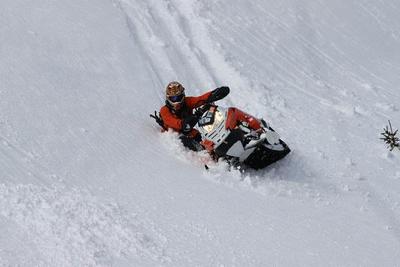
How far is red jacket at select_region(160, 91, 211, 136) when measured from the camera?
947cm

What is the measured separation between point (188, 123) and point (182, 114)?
265mm

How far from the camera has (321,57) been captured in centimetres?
1374

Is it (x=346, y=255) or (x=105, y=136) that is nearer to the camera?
(x=346, y=255)

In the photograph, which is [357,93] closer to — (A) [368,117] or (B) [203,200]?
(A) [368,117]

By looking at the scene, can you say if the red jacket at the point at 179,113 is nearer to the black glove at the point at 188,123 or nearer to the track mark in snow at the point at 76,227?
the black glove at the point at 188,123

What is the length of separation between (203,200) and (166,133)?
187cm

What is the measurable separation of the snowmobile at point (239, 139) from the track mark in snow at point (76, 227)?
1.98 metres

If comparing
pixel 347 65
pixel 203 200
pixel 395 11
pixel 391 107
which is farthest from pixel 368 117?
pixel 395 11

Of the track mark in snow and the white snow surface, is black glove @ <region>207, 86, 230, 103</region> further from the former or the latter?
the track mark in snow

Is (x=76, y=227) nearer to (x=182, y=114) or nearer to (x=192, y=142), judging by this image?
(x=192, y=142)

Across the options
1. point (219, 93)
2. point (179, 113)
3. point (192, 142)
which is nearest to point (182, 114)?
point (179, 113)

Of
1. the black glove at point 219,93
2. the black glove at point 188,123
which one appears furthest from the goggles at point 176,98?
the black glove at point 219,93

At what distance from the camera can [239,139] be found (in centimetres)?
870

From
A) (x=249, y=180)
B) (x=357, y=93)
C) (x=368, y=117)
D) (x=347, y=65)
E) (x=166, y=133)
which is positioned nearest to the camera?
(x=249, y=180)
